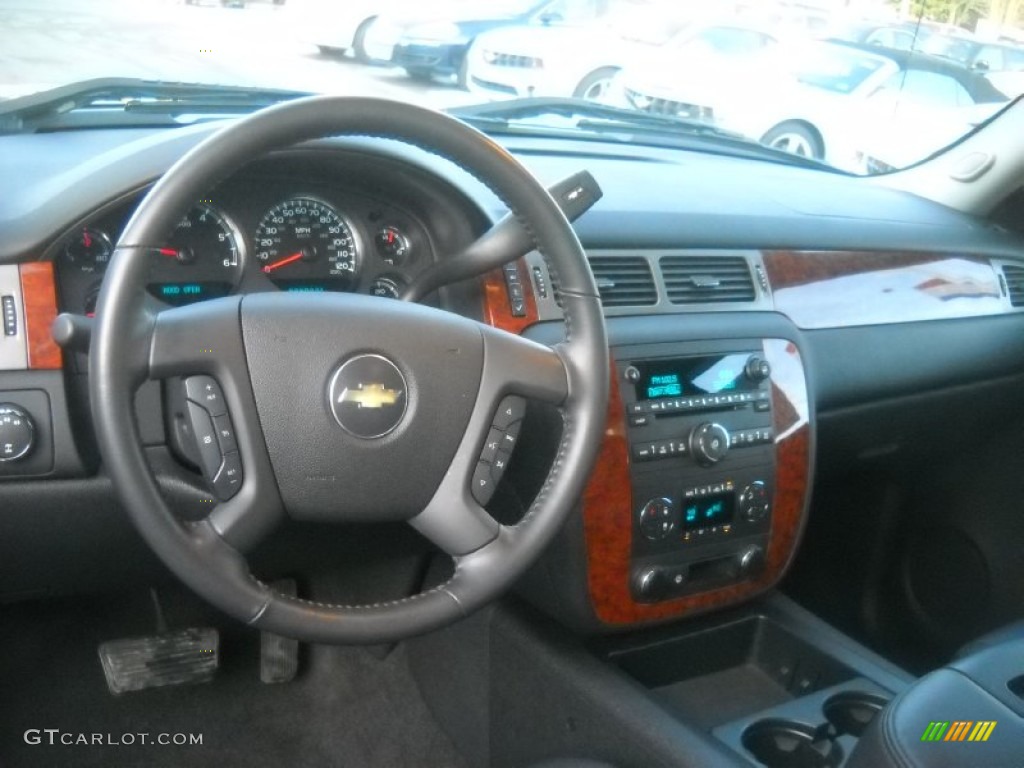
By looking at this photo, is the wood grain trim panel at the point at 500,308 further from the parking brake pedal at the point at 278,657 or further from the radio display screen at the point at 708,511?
the parking brake pedal at the point at 278,657

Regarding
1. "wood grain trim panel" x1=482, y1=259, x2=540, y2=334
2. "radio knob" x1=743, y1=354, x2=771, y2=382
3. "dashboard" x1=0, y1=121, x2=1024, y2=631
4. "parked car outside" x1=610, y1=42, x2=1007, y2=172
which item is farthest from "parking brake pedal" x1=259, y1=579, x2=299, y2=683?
"parked car outside" x1=610, y1=42, x2=1007, y2=172

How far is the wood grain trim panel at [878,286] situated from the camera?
229 centimetres

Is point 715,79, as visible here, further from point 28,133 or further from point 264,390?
point 264,390

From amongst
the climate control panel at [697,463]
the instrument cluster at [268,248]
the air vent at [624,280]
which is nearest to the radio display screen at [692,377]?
the climate control panel at [697,463]

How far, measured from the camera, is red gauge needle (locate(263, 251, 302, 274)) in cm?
180

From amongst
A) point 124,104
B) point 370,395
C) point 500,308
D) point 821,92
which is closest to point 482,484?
point 370,395

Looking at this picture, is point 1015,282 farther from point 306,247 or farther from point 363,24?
point 306,247

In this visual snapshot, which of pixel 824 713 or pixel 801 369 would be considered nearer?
pixel 824 713

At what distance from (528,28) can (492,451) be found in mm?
1231

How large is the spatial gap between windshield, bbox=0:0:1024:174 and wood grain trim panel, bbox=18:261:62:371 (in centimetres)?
46

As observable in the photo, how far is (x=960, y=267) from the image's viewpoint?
2674 mm

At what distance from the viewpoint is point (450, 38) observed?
225 cm

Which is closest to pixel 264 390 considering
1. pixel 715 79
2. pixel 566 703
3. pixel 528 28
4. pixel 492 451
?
pixel 492 451

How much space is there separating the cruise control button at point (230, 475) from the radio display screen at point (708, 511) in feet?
2.72
